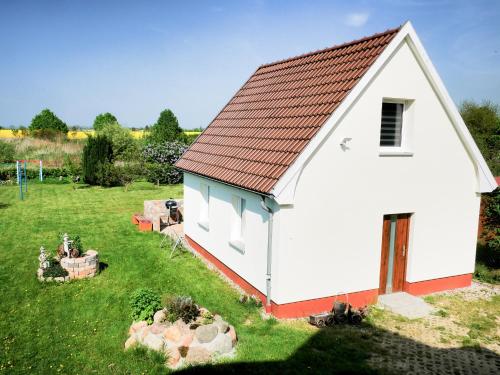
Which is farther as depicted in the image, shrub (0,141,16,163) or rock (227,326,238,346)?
shrub (0,141,16,163)

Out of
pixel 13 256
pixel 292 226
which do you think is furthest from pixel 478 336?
pixel 13 256

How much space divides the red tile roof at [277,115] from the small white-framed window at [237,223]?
0.92m

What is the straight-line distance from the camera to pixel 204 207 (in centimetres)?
1526

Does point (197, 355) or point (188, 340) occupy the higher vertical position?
point (188, 340)

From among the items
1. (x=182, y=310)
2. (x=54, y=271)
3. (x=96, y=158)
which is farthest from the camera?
(x=96, y=158)

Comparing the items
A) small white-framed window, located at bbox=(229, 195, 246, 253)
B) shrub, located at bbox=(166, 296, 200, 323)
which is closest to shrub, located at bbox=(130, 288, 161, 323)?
shrub, located at bbox=(166, 296, 200, 323)

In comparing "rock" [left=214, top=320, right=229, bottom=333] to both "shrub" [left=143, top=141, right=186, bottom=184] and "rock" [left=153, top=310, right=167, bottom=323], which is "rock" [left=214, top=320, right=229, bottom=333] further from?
"shrub" [left=143, top=141, right=186, bottom=184]

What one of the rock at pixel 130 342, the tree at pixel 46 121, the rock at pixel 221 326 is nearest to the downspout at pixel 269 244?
the rock at pixel 221 326

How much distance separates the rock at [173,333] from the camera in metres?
8.56

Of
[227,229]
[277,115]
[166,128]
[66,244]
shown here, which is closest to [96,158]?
[166,128]

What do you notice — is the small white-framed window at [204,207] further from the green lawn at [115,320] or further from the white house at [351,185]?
the green lawn at [115,320]

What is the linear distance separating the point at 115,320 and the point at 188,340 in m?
2.96

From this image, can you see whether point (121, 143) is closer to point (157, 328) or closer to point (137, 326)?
point (137, 326)

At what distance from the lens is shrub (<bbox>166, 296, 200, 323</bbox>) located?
29.3 ft
